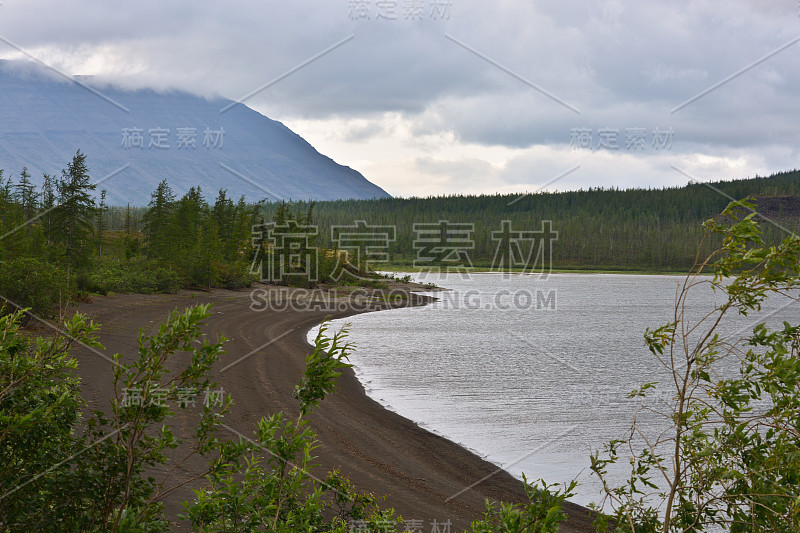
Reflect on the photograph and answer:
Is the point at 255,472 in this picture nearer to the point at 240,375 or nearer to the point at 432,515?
the point at 432,515

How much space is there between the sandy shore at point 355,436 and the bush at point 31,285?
2266 millimetres

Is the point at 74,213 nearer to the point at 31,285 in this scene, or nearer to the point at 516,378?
the point at 31,285

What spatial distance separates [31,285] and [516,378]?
18.5 meters

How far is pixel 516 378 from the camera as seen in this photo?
82.3 ft

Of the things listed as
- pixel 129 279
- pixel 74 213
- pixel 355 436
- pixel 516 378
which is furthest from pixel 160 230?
pixel 355 436

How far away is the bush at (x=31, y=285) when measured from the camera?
69.5ft

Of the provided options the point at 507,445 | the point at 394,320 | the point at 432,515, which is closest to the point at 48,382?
the point at 432,515

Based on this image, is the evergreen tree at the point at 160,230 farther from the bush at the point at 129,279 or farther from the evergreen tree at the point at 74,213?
the evergreen tree at the point at 74,213

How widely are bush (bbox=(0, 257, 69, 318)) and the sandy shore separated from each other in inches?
89.2

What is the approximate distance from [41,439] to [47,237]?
33.3 m

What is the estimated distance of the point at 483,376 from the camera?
2497cm

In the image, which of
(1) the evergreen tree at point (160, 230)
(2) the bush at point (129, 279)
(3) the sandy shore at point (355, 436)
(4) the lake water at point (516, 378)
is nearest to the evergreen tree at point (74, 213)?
(2) the bush at point (129, 279)

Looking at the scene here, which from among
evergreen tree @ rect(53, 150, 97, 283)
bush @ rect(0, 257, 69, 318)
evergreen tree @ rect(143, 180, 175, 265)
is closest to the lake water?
bush @ rect(0, 257, 69, 318)

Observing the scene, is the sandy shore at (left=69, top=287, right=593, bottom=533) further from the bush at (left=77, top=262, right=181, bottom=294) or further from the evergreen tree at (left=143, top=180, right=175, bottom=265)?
the evergreen tree at (left=143, top=180, right=175, bottom=265)
